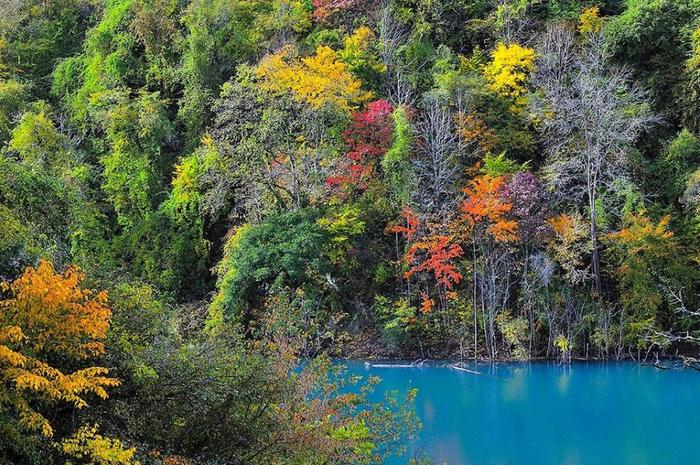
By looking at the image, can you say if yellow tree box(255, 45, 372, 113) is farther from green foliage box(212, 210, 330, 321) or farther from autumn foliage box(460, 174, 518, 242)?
autumn foliage box(460, 174, 518, 242)

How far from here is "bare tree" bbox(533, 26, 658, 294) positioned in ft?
63.8

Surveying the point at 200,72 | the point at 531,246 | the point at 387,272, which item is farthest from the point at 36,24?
the point at 531,246

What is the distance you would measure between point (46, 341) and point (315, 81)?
17556mm

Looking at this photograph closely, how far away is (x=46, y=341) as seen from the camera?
206 inches

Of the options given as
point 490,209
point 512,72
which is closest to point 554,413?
point 490,209

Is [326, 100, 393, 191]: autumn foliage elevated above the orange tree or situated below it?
above

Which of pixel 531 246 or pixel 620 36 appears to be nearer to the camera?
pixel 531 246

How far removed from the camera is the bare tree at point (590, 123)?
765 inches

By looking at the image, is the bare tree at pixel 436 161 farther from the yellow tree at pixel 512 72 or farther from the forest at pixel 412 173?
the yellow tree at pixel 512 72

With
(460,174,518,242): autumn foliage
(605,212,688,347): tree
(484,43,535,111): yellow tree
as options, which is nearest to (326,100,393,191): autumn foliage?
(460,174,518,242): autumn foliage

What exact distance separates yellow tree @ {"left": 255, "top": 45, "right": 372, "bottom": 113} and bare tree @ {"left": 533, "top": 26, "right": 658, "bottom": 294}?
6.23 meters

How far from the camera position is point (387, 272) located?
66.9ft

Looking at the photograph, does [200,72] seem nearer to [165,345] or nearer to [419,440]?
[419,440]

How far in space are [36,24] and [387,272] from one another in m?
22.0
